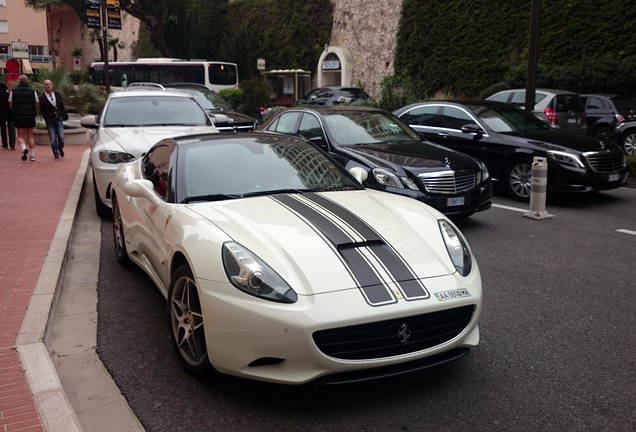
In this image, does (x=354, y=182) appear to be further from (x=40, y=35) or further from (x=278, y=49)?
(x=40, y=35)

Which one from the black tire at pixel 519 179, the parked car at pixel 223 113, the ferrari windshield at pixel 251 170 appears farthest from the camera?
the parked car at pixel 223 113

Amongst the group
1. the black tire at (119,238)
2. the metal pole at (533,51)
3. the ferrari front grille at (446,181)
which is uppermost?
the metal pole at (533,51)

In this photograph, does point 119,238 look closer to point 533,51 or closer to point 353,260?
point 353,260

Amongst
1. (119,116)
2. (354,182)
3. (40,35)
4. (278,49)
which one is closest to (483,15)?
(278,49)

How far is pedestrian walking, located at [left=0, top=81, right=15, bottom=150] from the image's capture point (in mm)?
15820

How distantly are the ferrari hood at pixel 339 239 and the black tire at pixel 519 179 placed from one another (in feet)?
19.8

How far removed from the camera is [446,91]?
99.3 ft

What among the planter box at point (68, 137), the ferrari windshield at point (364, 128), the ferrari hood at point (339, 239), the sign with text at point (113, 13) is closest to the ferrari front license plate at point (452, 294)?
the ferrari hood at point (339, 239)

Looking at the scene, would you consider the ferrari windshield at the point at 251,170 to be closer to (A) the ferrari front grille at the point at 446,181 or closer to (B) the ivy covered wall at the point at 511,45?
(A) the ferrari front grille at the point at 446,181

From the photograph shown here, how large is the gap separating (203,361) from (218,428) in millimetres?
497

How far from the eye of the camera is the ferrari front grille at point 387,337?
331 centimetres

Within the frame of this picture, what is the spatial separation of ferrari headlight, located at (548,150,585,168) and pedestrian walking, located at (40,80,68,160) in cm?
1044

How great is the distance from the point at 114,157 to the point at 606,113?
1397 cm

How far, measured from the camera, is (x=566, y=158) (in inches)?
386
